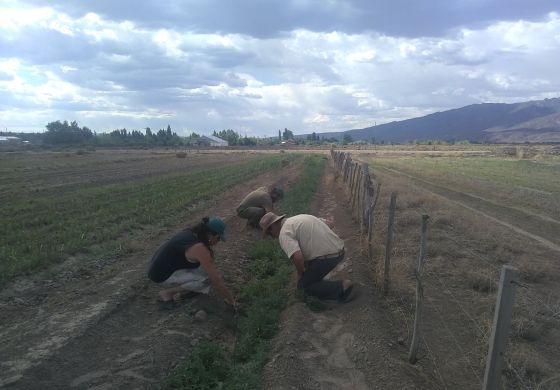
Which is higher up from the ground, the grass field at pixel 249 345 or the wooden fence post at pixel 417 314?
the wooden fence post at pixel 417 314

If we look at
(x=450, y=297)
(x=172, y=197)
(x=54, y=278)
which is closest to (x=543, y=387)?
(x=450, y=297)

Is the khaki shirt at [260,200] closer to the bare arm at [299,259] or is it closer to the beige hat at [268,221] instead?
the beige hat at [268,221]

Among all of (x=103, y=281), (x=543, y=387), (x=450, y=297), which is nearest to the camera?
(x=543, y=387)

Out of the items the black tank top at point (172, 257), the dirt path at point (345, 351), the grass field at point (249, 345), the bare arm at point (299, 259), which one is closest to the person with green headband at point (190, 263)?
the black tank top at point (172, 257)

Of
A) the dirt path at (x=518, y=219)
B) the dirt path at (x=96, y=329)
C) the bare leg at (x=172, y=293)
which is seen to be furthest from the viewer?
the dirt path at (x=518, y=219)

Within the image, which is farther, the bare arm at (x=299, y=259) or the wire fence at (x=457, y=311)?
the bare arm at (x=299, y=259)

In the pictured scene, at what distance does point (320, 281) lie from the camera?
22.0ft

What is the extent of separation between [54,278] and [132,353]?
11.6 feet

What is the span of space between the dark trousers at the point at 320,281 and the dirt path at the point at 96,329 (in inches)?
49.1

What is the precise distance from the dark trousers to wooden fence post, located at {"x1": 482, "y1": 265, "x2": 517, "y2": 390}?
327 centimetres

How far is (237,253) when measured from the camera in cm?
995

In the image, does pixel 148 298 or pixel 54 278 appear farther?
pixel 54 278

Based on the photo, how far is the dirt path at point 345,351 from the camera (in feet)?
15.4

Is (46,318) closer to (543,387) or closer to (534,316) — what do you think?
(543,387)
